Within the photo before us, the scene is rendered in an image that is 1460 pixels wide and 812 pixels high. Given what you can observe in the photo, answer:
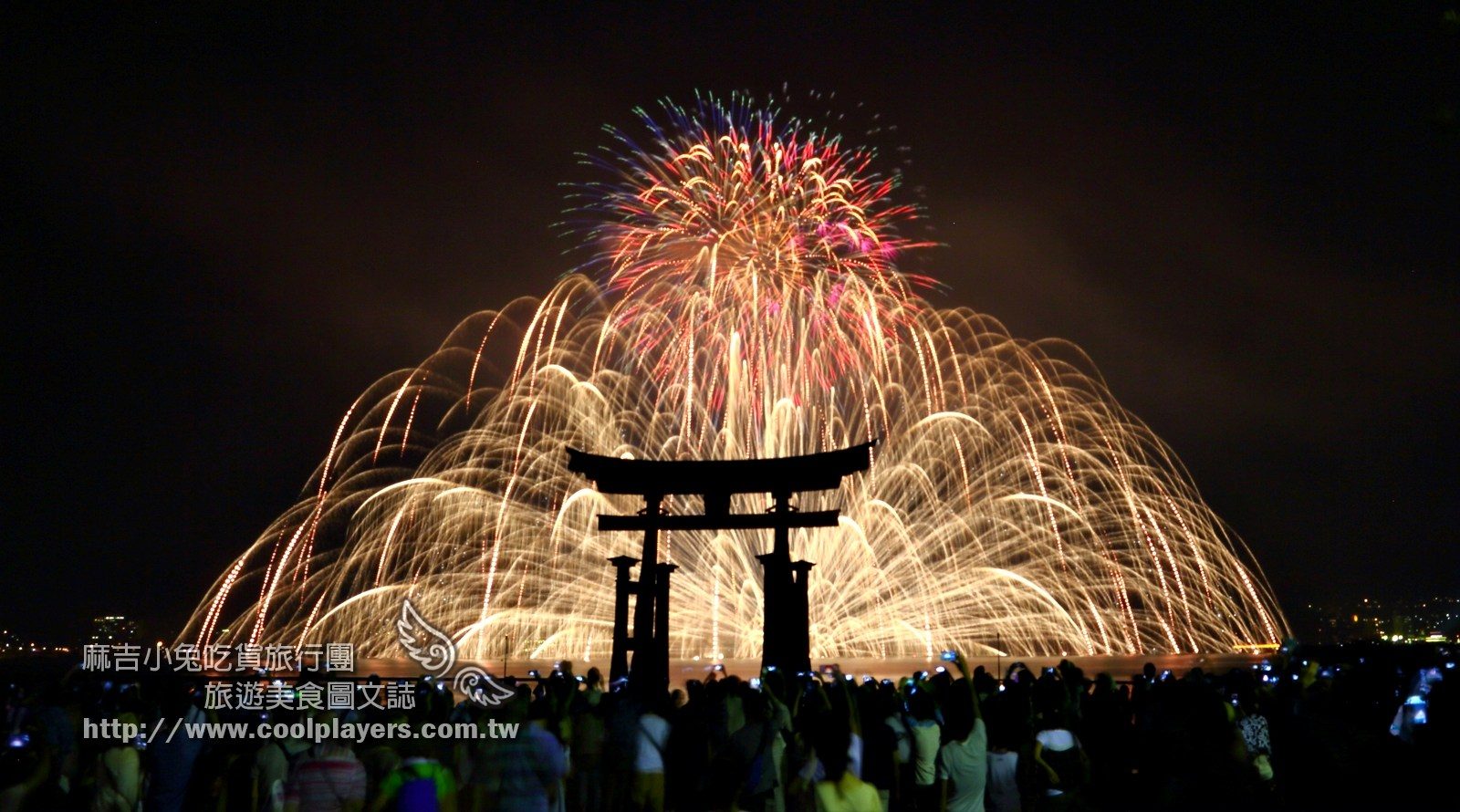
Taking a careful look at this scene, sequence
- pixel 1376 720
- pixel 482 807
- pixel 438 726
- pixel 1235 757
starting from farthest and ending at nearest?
pixel 1376 720, pixel 438 726, pixel 482 807, pixel 1235 757

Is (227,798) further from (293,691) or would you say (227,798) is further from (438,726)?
(438,726)

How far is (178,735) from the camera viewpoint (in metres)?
9.01

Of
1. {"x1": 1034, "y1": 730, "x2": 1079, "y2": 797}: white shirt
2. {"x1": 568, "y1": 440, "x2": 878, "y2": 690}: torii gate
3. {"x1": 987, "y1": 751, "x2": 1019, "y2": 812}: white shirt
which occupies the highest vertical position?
{"x1": 568, "y1": 440, "x2": 878, "y2": 690}: torii gate

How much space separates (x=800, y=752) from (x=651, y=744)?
5.08 feet

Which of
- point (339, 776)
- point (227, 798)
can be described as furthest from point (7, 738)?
point (339, 776)

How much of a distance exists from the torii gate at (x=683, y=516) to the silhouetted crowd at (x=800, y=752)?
24.2 ft

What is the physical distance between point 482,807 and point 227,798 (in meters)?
5.52

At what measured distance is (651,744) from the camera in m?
10.3

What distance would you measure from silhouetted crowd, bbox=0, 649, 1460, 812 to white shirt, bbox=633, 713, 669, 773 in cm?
2

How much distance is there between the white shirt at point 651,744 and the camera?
33.6 feet

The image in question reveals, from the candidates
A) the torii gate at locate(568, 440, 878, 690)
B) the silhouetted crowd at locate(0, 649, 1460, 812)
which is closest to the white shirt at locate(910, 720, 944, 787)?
the silhouetted crowd at locate(0, 649, 1460, 812)

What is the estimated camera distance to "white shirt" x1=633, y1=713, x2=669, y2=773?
10.2 meters

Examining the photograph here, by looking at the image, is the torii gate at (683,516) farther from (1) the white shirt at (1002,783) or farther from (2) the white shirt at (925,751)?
(1) the white shirt at (1002,783)

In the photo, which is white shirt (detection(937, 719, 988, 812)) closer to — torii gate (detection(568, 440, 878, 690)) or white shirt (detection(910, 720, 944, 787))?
white shirt (detection(910, 720, 944, 787))
